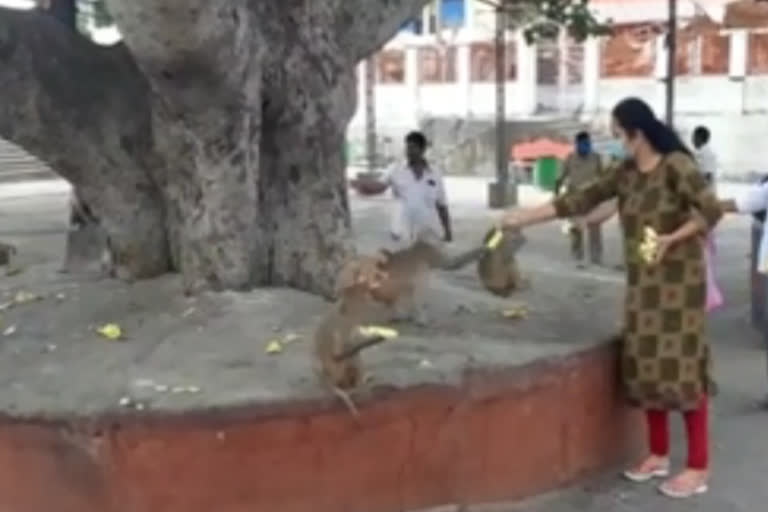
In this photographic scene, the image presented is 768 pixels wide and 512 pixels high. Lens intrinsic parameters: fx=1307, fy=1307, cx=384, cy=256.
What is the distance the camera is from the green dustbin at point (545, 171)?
24.4 metres

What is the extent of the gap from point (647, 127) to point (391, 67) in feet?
100

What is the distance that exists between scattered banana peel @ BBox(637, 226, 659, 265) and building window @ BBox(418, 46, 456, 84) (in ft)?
94.6

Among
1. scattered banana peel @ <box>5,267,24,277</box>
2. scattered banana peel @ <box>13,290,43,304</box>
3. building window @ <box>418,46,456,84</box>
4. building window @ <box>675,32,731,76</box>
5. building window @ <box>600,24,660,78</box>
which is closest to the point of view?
scattered banana peel @ <box>13,290,43,304</box>

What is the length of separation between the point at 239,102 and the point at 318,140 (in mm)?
701

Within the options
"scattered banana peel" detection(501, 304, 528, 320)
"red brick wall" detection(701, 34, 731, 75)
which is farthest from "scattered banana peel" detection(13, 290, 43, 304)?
"red brick wall" detection(701, 34, 731, 75)

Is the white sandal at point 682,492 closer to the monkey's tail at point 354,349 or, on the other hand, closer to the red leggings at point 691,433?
the red leggings at point 691,433

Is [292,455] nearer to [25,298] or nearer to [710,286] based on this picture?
[25,298]

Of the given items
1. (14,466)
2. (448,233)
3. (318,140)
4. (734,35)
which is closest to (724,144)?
(734,35)

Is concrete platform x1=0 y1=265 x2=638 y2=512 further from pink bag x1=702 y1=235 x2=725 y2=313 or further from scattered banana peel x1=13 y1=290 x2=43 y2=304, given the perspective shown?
pink bag x1=702 y1=235 x2=725 y2=313

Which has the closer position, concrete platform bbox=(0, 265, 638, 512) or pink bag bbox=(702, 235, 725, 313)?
concrete platform bbox=(0, 265, 638, 512)

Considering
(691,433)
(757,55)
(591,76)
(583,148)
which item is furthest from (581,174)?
(591,76)

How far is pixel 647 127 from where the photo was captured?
16.5ft

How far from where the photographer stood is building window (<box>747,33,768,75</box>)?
27.6 m

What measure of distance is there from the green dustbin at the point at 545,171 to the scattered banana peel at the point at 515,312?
18.0 meters
